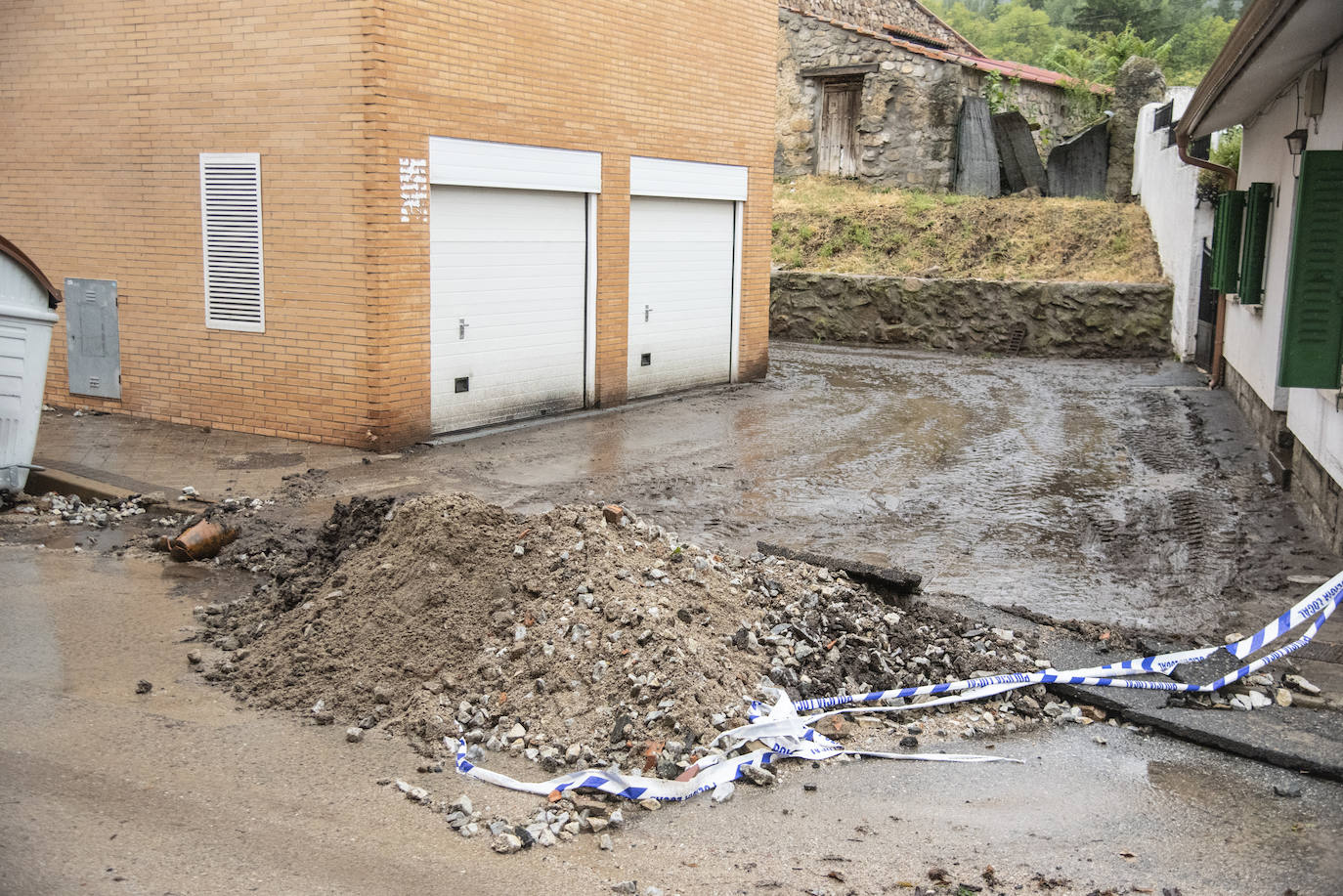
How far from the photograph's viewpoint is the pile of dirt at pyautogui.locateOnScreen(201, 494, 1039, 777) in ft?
18.8

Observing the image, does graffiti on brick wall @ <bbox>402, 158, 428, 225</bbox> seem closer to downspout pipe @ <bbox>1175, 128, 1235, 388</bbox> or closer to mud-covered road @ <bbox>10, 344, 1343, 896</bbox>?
mud-covered road @ <bbox>10, 344, 1343, 896</bbox>

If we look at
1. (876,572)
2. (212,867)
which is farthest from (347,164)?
(212,867)

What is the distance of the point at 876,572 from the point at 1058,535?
273 centimetres

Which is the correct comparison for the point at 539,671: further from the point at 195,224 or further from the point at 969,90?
the point at 969,90

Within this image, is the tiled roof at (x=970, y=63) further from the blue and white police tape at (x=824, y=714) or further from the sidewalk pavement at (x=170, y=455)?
the blue and white police tape at (x=824, y=714)

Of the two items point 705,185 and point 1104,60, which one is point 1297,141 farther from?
point 1104,60

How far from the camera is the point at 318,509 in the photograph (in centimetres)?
957

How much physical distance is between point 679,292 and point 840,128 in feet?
36.9

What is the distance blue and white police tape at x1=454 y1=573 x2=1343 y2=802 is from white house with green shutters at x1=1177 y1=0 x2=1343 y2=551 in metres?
2.30

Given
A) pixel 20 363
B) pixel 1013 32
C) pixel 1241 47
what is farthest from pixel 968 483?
pixel 1013 32

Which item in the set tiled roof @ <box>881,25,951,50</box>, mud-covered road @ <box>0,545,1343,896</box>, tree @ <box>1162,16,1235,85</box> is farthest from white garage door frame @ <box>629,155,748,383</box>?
tree @ <box>1162,16,1235,85</box>

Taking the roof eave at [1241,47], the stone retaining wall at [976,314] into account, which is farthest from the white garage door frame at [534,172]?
the stone retaining wall at [976,314]

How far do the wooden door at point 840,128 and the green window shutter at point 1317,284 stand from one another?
56.1 ft

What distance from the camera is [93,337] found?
43.2 ft
